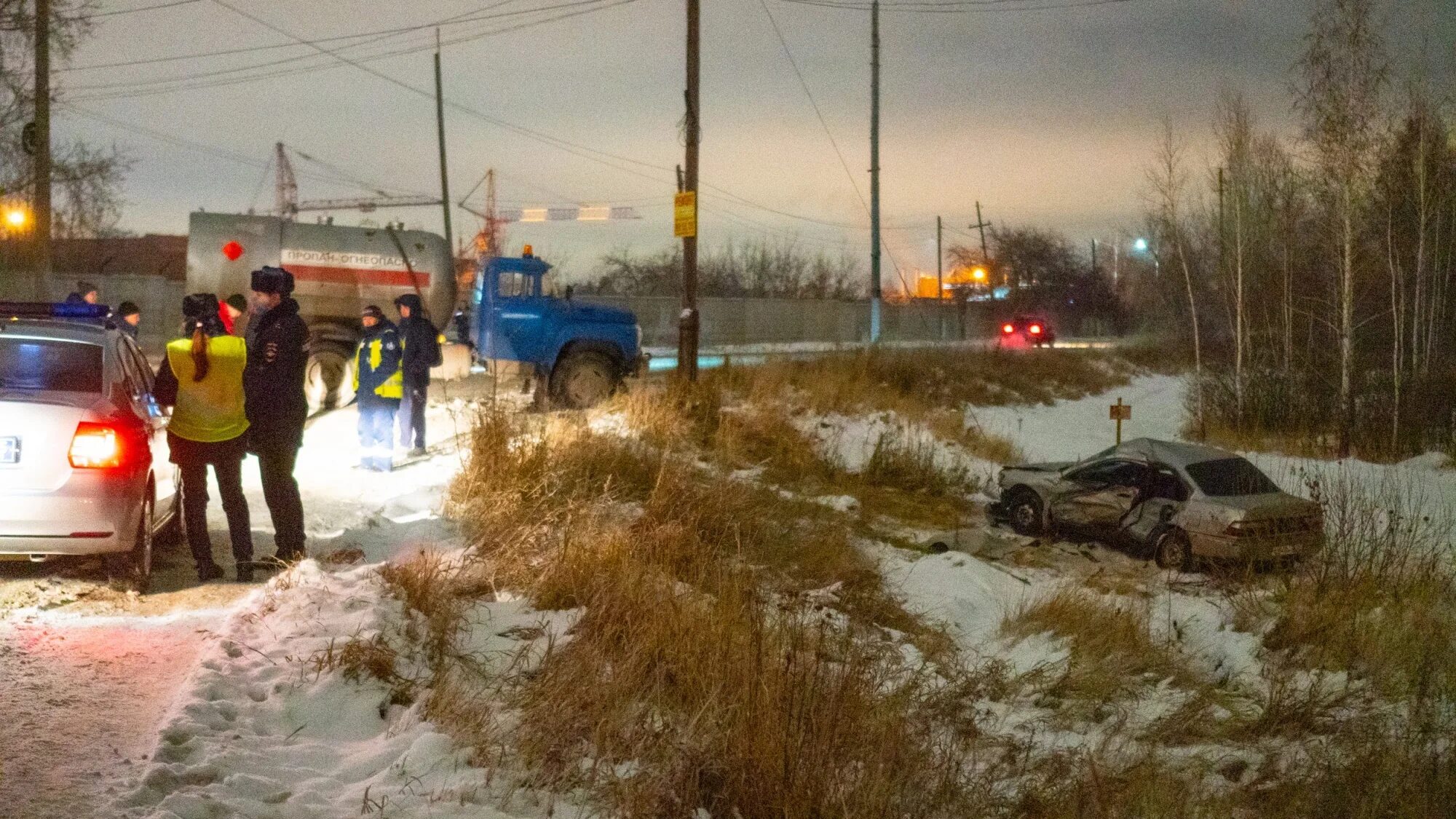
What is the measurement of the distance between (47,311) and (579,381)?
32.0 feet

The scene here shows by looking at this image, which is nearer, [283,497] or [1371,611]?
[283,497]

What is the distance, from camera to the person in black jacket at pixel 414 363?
1273cm

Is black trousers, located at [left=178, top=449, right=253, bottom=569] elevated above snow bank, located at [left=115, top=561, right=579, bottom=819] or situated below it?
above

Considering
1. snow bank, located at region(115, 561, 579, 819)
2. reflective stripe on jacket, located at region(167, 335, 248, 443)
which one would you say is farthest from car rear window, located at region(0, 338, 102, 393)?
snow bank, located at region(115, 561, 579, 819)

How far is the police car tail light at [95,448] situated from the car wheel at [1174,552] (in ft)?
Result: 32.1

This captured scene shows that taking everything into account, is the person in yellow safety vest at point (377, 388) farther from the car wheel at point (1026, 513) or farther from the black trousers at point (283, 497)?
the car wheel at point (1026, 513)

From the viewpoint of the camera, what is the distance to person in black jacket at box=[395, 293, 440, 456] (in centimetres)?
1273

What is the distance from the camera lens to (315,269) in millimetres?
18250

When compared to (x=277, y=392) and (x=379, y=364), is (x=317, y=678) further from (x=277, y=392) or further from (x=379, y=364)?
(x=379, y=364)

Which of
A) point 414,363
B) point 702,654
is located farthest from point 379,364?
point 702,654

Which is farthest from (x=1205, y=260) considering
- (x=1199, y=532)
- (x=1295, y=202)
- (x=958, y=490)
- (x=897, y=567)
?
(x=897, y=567)

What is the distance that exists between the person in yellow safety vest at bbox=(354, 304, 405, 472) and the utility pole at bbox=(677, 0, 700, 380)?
4.86m

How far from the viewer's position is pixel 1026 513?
46.5ft

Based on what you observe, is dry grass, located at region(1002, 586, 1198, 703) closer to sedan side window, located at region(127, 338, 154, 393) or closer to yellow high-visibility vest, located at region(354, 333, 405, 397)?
sedan side window, located at region(127, 338, 154, 393)
